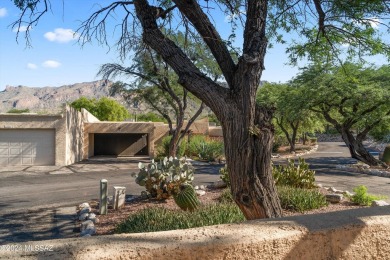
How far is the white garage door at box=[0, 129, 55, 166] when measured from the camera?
81.7 ft

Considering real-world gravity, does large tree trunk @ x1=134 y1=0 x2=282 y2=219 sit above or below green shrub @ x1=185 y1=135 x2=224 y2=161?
above

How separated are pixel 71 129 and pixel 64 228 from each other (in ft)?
63.7

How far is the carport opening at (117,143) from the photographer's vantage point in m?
34.8

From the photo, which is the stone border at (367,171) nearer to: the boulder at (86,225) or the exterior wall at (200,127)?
the boulder at (86,225)

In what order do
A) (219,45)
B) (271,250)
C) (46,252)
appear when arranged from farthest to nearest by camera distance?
1. (219,45)
2. (271,250)
3. (46,252)

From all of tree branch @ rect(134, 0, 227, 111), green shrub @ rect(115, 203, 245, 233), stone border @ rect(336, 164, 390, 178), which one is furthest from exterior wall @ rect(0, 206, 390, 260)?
stone border @ rect(336, 164, 390, 178)

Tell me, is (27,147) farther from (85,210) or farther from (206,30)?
(206,30)

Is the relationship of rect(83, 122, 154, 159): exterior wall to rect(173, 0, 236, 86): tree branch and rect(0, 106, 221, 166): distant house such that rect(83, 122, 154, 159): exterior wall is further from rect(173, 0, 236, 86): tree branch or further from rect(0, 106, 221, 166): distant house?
rect(173, 0, 236, 86): tree branch

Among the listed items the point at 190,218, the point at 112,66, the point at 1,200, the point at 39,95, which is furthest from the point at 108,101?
the point at 39,95

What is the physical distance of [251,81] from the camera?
18.0ft

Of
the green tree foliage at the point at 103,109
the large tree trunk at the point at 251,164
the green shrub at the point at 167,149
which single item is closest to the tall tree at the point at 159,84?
the green shrub at the point at 167,149

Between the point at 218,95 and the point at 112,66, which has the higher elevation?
the point at 112,66

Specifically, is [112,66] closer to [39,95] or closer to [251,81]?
[251,81]

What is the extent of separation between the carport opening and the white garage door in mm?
9297
